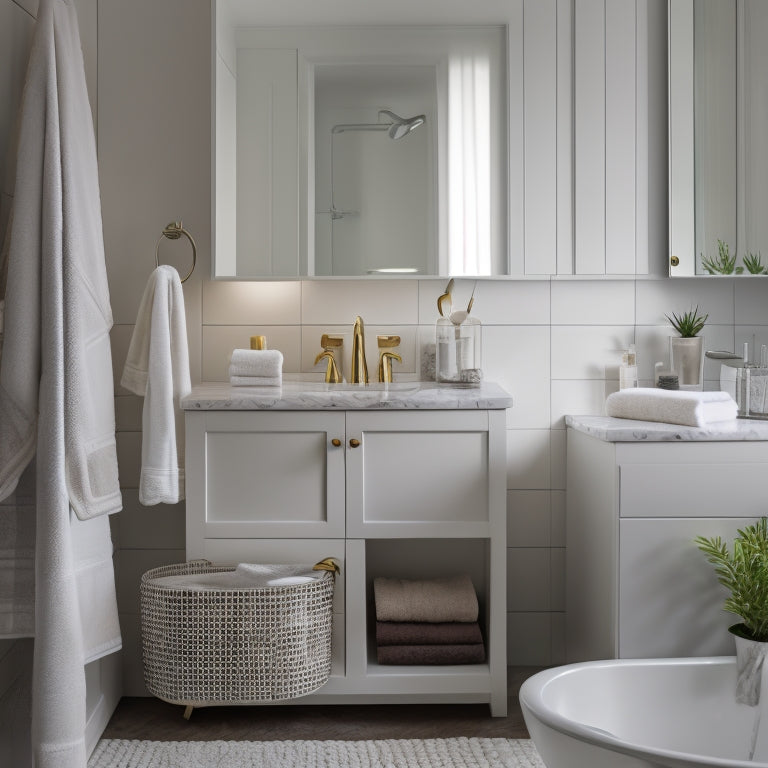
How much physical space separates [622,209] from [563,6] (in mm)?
623

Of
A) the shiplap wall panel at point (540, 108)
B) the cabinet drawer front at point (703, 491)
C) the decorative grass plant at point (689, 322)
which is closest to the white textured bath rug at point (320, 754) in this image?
the cabinet drawer front at point (703, 491)

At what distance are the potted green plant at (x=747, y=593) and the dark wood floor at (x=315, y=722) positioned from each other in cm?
59

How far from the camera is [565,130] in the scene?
2.34 metres

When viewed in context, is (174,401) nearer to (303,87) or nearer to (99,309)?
(99,309)

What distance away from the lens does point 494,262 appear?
2.36m

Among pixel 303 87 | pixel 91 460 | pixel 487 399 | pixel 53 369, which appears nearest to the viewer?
pixel 53 369

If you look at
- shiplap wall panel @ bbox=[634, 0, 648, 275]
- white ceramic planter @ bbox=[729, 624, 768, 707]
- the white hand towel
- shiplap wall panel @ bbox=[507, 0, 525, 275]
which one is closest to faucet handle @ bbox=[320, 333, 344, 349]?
the white hand towel

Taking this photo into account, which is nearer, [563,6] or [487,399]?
[487,399]

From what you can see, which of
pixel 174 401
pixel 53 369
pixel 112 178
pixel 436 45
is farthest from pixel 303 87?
pixel 53 369

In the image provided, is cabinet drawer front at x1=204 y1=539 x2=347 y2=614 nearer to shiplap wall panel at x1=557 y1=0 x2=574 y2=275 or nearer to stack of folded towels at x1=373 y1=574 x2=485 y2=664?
stack of folded towels at x1=373 y1=574 x2=485 y2=664

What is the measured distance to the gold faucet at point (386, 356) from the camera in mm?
2338

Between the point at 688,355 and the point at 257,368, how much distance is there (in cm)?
126

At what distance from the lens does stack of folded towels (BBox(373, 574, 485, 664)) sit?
2.08m

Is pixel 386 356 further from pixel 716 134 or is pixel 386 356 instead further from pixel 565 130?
pixel 716 134
